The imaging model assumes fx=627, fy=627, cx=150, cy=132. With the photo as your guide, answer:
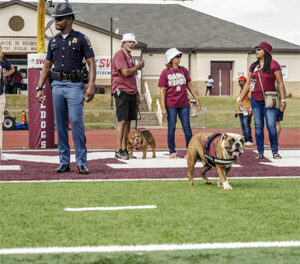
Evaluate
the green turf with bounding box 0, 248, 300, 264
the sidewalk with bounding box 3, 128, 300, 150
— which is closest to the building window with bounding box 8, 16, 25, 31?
the sidewalk with bounding box 3, 128, 300, 150

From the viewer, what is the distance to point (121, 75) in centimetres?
1057

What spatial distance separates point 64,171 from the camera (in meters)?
8.45

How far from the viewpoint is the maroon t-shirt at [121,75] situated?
34.3ft

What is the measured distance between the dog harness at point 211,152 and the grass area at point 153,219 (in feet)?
1.00

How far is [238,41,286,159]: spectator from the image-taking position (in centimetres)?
1053

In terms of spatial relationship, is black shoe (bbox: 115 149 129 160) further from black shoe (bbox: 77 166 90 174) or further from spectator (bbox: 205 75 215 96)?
spectator (bbox: 205 75 215 96)

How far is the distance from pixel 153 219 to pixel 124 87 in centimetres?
587

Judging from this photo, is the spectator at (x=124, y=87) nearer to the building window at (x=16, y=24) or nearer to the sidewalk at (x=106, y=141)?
the sidewalk at (x=106, y=141)

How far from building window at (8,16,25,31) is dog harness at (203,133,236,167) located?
1551 inches

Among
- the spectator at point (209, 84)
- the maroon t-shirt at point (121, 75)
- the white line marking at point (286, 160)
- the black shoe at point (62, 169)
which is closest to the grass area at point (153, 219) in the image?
the black shoe at point (62, 169)

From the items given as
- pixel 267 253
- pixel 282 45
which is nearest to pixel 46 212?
pixel 267 253

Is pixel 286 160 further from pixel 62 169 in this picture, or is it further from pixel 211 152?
pixel 211 152

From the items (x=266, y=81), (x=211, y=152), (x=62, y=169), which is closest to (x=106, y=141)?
(x=266, y=81)

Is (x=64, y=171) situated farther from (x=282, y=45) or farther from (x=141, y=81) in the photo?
(x=282, y=45)
